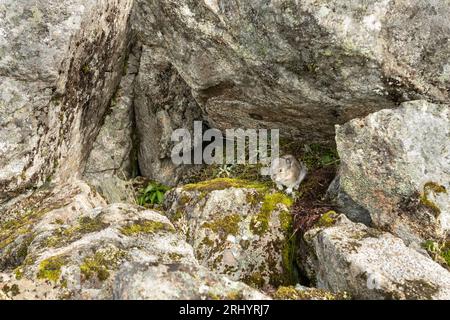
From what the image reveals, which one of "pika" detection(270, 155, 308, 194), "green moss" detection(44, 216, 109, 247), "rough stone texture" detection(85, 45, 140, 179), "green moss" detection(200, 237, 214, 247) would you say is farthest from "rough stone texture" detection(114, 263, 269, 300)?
"rough stone texture" detection(85, 45, 140, 179)

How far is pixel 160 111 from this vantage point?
425 inches

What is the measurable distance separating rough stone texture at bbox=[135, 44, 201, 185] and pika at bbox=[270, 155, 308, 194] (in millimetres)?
2715

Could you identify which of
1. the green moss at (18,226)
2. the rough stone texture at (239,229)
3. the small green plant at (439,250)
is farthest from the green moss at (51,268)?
the small green plant at (439,250)

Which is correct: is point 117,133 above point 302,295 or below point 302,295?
above

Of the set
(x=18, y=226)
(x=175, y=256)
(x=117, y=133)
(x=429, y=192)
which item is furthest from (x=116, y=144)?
(x=429, y=192)

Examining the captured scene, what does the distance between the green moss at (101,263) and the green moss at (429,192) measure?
437 cm

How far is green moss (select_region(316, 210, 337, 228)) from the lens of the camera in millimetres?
7495

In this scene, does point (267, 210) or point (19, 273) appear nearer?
point (19, 273)

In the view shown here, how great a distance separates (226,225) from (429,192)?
3311mm

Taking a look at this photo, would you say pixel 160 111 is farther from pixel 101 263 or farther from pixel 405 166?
pixel 405 166

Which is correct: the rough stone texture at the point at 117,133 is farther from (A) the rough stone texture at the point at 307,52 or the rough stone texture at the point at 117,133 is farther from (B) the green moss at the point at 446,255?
(B) the green moss at the point at 446,255

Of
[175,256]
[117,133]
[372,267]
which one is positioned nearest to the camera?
[372,267]

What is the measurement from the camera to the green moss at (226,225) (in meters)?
8.19

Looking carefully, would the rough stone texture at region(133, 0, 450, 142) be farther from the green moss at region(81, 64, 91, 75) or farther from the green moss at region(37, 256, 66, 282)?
the green moss at region(37, 256, 66, 282)
